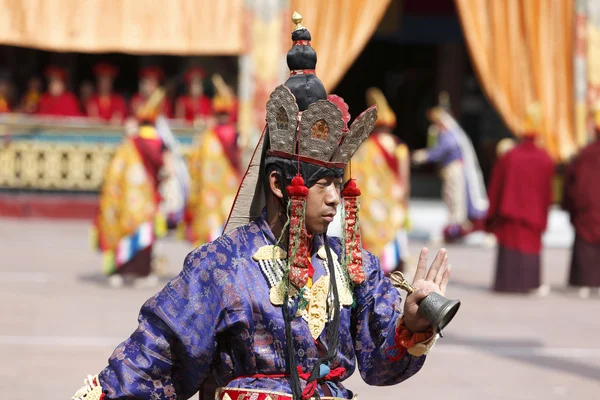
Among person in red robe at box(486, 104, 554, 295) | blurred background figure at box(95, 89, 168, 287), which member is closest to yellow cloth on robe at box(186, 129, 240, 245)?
blurred background figure at box(95, 89, 168, 287)

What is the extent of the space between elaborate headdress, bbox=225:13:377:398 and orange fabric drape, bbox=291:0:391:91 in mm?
11826

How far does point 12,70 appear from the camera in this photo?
65.9 feet

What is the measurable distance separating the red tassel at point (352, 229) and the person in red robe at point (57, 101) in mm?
13928

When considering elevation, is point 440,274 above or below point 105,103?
above

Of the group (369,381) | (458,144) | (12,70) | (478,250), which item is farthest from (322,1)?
(369,381)

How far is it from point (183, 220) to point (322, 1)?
3.54m

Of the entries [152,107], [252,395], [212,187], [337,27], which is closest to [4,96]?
[337,27]

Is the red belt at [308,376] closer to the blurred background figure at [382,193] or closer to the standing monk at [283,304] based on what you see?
the standing monk at [283,304]

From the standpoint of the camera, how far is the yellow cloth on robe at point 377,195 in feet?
35.0

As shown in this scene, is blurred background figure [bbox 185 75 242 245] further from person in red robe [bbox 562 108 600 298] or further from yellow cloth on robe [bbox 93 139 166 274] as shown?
person in red robe [bbox 562 108 600 298]

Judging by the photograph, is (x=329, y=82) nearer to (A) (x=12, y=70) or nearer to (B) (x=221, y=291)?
(A) (x=12, y=70)

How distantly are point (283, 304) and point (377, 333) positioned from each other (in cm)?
32

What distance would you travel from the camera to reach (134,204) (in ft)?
34.1

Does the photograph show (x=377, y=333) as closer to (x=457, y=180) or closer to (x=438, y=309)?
(x=438, y=309)
